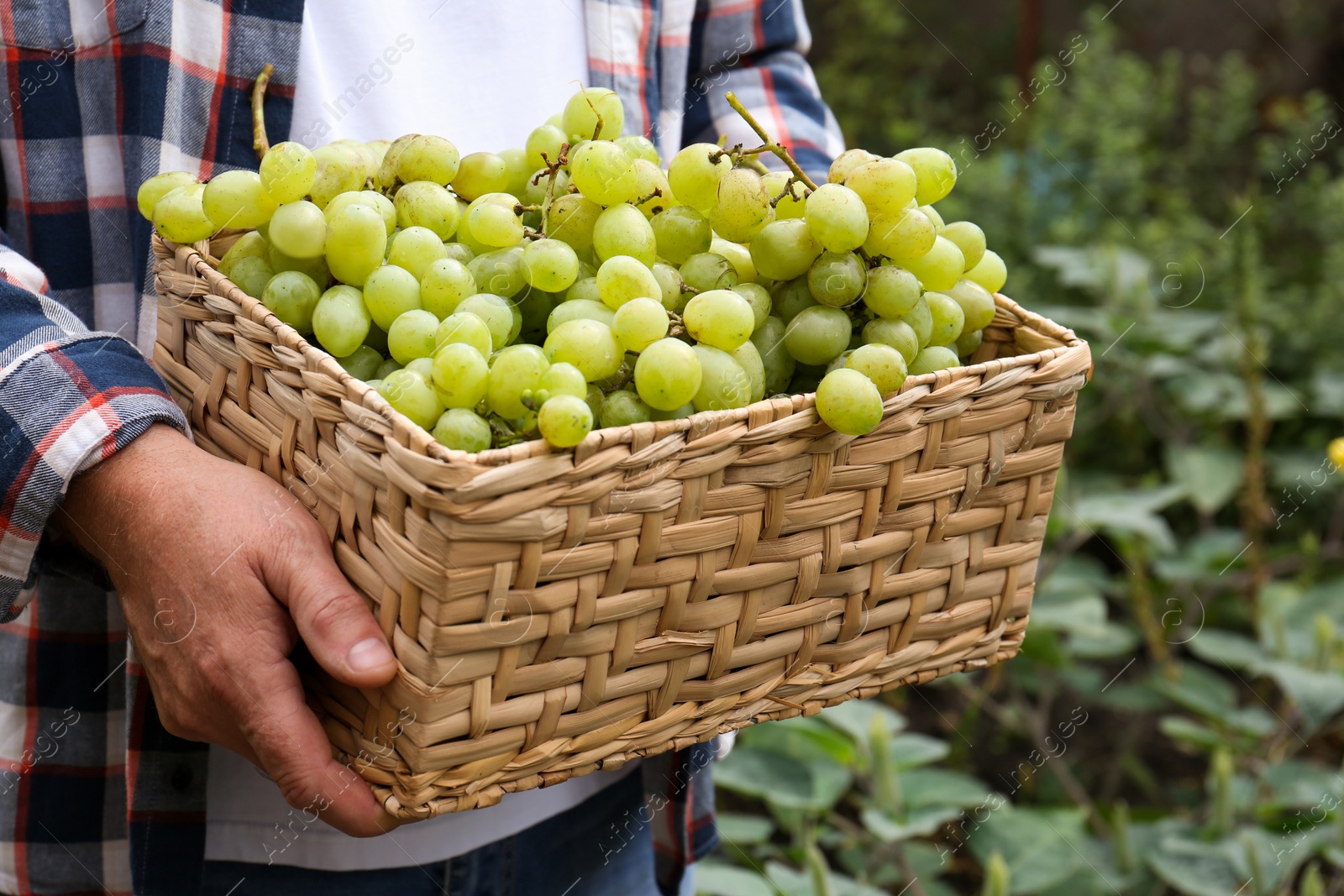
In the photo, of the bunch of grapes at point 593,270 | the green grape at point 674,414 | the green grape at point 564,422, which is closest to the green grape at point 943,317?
the bunch of grapes at point 593,270

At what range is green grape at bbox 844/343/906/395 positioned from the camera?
2.25 feet

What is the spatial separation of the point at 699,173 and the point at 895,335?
182 mm

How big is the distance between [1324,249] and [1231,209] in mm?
271

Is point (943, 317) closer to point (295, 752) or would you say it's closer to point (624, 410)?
point (624, 410)

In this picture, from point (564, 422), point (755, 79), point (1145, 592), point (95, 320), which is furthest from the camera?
point (1145, 592)

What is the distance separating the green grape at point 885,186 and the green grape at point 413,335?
12.0 inches

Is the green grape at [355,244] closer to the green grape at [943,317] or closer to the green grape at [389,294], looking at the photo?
the green grape at [389,294]

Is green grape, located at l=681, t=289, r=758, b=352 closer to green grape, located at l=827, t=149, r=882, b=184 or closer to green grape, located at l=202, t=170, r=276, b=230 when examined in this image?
green grape, located at l=827, t=149, r=882, b=184

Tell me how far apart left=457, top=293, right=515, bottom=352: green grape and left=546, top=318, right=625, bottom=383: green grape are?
0.04 m

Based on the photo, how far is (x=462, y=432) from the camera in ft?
2.00

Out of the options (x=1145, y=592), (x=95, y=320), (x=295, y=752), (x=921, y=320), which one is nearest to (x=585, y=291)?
(x=921, y=320)

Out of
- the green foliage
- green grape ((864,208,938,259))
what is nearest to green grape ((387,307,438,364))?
green grape ((864,208,938,259))

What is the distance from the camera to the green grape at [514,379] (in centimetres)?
62

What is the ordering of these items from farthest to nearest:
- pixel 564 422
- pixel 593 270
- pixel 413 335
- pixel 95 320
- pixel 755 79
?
pixel 755 79
pixel 95 320
pixel 593 270
pixel 413 335
pixel 564 422
